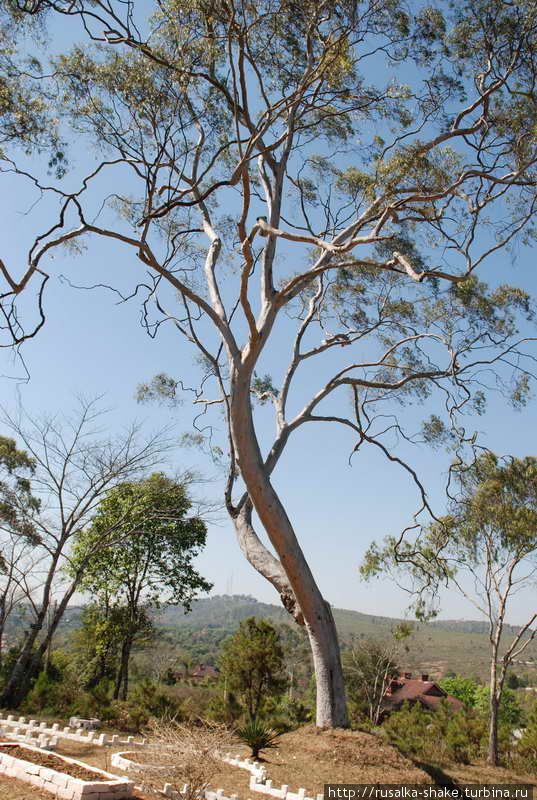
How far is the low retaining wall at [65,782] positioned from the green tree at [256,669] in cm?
726

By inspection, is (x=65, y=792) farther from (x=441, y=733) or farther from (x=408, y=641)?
(x=408, y=641)

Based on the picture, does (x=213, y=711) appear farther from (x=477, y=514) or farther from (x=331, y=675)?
Result: (x=477, y=514)

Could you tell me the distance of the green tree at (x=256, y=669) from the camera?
38.0ft

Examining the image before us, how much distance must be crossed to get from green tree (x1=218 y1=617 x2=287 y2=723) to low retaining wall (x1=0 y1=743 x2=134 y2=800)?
726cm

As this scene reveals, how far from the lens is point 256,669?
38.0 feet

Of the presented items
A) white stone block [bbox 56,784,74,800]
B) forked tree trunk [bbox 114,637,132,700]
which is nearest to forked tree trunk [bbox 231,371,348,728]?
white stone block [bbox 56,784,74,800]

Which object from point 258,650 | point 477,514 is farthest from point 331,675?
point 477,514

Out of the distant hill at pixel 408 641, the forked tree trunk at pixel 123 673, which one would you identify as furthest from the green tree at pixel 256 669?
the forked tree trunk at pixel 123 673

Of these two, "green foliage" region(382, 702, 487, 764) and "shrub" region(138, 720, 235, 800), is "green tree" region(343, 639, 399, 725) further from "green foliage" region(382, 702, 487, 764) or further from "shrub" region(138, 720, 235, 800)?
"shrub" region(138, 720, 235, 800)

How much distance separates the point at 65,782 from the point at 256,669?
26.0 feet

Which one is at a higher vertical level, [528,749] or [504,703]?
[528,749]

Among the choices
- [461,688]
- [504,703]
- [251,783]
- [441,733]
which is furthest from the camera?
[461,688]

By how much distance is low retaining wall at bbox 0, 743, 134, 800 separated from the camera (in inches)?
159

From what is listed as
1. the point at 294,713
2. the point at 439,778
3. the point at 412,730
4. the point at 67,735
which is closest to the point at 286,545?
the point at 439,778
